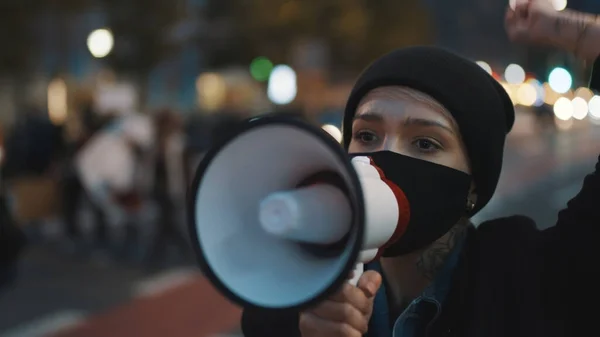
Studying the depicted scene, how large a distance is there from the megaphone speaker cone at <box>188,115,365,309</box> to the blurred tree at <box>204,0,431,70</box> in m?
Answer: 21.8

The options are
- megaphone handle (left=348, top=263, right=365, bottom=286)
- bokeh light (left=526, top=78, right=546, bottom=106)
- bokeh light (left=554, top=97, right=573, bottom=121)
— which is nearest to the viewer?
megaphone handle (left=348, top=263, right=365, bottom=286)

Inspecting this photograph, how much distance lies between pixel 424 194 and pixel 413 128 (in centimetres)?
17

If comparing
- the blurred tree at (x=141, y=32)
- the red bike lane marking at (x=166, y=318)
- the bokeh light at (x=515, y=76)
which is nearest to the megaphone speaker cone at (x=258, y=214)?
the red bike lane marking at (x=166, y=318)

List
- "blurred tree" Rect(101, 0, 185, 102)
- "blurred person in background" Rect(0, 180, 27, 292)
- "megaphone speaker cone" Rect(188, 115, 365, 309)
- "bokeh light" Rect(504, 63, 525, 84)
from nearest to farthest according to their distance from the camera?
"megaphone speaker cone" Rect(188, 115, 365, 309) → "blurred person in background" Rect(0, 180, 27, 292) → "bokeh light" Rect(504, 63, 525, 84) → "blurred tree" Rect(101, 0, 185, 102)

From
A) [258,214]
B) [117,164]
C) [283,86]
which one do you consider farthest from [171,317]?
[283,86]

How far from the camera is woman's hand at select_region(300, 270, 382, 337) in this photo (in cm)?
121

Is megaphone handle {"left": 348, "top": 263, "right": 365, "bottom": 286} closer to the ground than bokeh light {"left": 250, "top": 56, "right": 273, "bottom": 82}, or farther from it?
farther from it

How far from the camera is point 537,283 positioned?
1.41 metres

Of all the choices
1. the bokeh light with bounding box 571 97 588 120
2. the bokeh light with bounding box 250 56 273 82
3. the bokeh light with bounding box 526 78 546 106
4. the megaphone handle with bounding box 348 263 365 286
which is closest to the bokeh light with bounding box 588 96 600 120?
the megaphone handle with bounding box 348 263 365 286

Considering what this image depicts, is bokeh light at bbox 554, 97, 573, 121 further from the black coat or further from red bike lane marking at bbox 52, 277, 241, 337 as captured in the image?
red bike lane marking at bbox 52, 277, 241, 337

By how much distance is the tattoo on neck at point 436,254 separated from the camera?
4.98 feet

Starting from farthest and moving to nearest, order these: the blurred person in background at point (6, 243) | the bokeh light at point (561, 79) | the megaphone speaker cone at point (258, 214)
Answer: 1. the blurred person in background at point (6, 243)
2. the bokeh light at point (561, 79)
3. the megaphone speaker cone at point (258, 214)

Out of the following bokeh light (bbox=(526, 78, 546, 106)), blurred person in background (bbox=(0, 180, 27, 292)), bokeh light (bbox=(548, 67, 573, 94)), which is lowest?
blurred person in background (bbox=(0, 180, 27, 292))

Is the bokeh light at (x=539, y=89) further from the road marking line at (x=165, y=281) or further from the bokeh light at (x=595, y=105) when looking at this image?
the road marking line at (x=165, y=281)
